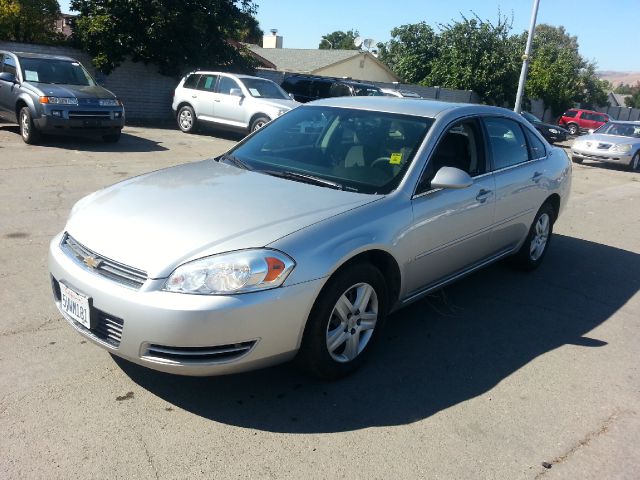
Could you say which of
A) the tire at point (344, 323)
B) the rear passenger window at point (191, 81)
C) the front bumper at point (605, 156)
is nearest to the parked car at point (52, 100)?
the rear passenger window at point (191, 81)

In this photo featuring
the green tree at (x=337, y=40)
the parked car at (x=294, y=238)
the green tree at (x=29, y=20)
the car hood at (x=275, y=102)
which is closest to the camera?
the parked car at (x=294, y=238)

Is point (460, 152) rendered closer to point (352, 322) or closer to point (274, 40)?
point (352, 322)

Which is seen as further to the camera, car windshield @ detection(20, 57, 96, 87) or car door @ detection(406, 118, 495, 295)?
car windshield @ detection(20, 57, 96, 87)

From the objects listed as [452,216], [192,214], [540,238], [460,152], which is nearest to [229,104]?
[540,238]

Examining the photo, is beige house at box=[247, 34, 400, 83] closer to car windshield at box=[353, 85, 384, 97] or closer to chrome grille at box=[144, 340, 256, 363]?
car windshield at box=[353, 85, 384, 97]

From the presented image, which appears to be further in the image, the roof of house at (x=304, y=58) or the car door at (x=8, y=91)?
the roof of house at (x=304, y=58)

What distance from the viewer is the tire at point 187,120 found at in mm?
15453

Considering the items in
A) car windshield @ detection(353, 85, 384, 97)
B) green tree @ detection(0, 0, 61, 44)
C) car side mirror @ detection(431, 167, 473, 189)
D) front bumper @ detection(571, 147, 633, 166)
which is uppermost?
green tree @ detection(0, 0, 61, 44)

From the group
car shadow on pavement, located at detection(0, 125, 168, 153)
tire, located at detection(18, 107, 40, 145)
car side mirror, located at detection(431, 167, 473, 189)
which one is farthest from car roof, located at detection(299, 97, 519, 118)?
tire, located at detection(18, 107, 40, 145)

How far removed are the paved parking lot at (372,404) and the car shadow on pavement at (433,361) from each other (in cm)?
1

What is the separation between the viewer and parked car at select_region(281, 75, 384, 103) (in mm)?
17688

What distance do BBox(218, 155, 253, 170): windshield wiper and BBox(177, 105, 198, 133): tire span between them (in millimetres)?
11263

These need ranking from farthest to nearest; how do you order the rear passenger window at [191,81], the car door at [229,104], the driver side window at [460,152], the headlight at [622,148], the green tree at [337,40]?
1. the green tree at [337,40]
2. the headlight at [622,148]
3. the rear passenger window at [191,81]
4. the car door at [229,104]
5. the driver side window at [460,152]

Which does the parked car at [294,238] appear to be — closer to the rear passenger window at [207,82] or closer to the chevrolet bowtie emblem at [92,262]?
the chevrolet bowtie emblem at [92,262]
